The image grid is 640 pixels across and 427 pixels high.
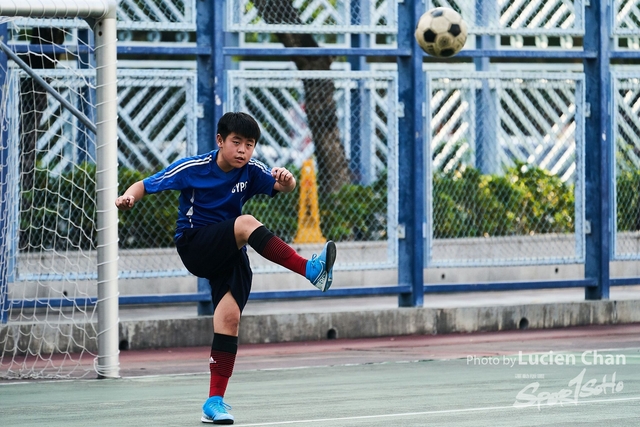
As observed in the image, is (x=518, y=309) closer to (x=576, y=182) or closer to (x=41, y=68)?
(x=576, y=182)

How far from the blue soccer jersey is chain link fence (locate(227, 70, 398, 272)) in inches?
206

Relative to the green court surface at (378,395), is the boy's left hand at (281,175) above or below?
above

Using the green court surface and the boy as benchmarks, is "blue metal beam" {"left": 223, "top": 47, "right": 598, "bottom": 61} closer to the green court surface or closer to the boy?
the green court surface

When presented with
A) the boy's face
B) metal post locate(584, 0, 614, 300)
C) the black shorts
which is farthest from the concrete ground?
metal post locate(584, 0, 614, 300)

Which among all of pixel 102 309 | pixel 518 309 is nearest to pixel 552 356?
pixel 518 309

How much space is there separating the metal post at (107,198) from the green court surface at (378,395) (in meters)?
0.37

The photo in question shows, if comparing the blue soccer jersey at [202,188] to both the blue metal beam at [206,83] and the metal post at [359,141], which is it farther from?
the metal post at [359,141]

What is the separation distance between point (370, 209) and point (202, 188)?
671cm

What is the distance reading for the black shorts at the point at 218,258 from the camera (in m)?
7.10

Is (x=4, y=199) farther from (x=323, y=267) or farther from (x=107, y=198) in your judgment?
(x=323, y=267)

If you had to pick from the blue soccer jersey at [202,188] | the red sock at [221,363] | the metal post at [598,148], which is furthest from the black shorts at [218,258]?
the metal post at [598,148]

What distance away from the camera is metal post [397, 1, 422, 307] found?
43.0ft

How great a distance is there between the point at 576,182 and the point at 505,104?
1.17m

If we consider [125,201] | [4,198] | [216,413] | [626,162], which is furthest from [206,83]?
[216,413]
